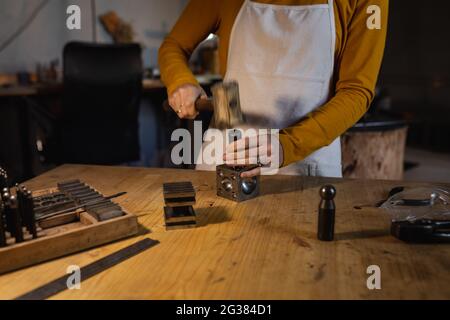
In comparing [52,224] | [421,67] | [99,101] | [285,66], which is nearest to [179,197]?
[52,224]

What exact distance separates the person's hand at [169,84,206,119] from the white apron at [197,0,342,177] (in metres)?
0.28

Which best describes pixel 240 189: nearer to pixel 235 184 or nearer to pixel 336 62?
pixel 235 184

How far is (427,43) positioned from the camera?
6.08 metres

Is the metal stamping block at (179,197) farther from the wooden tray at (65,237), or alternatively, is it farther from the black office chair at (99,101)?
the black office chair at (99,101)

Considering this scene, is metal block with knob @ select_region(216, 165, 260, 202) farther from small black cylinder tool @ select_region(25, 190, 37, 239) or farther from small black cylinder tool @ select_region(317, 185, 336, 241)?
small black cylinder tool @ select_region(25, 190, 37, 239)

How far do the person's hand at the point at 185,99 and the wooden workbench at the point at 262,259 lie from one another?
1.10 feet

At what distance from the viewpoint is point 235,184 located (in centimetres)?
136

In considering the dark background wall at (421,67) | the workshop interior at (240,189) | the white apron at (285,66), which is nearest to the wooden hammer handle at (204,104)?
the workshop interior at (240,189)

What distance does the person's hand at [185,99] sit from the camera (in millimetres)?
1572

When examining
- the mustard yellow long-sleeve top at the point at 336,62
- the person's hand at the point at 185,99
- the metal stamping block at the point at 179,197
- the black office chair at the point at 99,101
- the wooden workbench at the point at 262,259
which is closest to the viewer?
the wooden workbench at the point at 262,259

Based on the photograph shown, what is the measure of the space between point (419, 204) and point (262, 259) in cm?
57

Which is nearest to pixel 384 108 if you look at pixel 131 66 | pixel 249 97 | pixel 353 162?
pixel 353 162

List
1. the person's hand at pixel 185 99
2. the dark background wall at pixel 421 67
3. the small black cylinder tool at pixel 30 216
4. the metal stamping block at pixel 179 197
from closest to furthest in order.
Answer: the small black cylinder tool at pixel 30 216, the metal stamping block at pixel 179 197, the person's hand at pixel 185 99, the dark background wall at pixel 421 67

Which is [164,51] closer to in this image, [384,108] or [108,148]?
[108,148]
